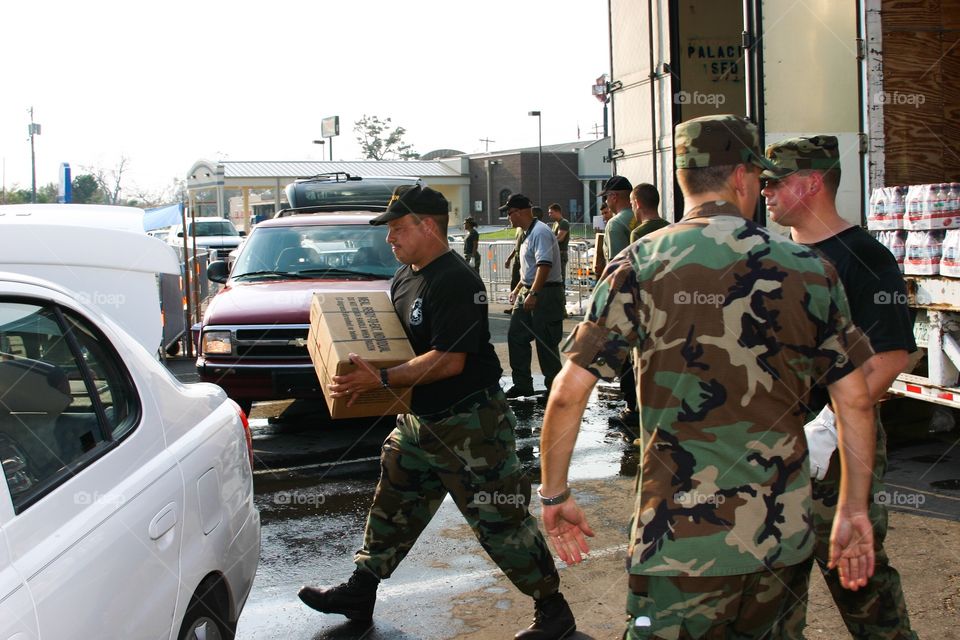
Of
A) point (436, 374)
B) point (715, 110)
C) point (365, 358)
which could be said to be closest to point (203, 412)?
point (365, 358)

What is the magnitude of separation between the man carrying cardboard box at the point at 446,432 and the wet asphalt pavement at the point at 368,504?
39 centimetres

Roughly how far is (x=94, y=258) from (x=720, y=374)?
142 inches

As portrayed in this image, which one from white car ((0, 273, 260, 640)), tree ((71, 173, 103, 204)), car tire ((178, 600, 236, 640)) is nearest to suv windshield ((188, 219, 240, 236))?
tree ((71, 173, 103, 204))

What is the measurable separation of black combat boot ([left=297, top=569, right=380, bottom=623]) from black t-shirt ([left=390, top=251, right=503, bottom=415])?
0.82m

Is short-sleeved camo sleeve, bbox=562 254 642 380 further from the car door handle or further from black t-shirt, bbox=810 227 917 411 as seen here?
the car door handle

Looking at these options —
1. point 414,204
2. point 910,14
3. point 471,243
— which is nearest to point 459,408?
point 414,204

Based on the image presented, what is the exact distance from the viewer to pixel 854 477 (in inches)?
105

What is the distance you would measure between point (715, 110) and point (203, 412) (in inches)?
263

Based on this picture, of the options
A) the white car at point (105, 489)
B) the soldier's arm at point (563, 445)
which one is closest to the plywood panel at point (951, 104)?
the soldier's arm at point (563, 445)

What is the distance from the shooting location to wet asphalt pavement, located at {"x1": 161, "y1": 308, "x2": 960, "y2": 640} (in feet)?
14.8

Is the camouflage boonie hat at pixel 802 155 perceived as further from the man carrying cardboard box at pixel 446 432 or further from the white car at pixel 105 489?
the white car at pixel 105 489

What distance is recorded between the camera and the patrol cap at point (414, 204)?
4207 mm

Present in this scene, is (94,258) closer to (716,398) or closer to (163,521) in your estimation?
(163,521)

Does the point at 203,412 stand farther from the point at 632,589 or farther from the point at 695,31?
the point at 695,31
